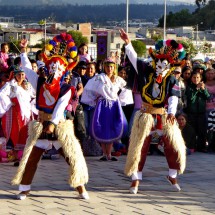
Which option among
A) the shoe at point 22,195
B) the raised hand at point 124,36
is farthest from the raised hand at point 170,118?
the shoe at point 22,195

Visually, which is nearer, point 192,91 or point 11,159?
point 11,159

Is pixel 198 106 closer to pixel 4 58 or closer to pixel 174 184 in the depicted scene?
pixel 174 184

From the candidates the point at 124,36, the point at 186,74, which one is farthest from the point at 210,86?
the point at 124,36

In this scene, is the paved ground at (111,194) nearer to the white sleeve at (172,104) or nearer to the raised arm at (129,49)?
the white sleeve at (172,104)

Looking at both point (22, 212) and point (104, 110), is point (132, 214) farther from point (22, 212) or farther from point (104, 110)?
point (104, 110)

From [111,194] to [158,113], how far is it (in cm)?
120

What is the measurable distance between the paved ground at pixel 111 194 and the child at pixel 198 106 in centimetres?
188

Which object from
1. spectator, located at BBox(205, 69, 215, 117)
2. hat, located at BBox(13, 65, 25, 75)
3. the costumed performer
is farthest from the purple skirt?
spectator, located at BBox(205, 69, 215, 117)

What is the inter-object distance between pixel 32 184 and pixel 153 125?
69.6 inches

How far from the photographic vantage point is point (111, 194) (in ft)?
28.2

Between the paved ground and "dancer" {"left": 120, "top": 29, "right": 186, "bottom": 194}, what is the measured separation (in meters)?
0.28

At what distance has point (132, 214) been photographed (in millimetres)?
7660

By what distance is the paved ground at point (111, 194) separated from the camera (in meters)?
7.84

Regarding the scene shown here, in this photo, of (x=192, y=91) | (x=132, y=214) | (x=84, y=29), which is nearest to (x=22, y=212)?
(x=132, y=214)
